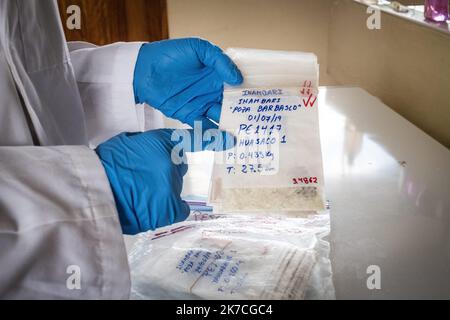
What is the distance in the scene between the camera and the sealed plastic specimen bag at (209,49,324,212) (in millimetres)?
571

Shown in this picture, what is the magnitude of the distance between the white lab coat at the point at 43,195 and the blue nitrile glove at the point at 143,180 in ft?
0.19

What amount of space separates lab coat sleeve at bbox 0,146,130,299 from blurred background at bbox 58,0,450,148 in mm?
831

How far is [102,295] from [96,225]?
75 millimetres

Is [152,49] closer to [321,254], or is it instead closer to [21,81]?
[21,81]

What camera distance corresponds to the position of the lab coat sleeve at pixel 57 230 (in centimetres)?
39

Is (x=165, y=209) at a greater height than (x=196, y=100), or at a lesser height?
lesser

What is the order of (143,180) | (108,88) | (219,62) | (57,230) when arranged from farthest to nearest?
(108,88) < (219,62) < (143,180) < (57,230)

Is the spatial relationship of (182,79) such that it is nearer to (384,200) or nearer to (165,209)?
(165,209)

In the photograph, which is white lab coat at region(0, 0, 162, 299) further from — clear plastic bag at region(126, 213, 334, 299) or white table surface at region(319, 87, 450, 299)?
white table surface at region(319, 87, 450, 299)

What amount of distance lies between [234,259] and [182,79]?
0.35 meters

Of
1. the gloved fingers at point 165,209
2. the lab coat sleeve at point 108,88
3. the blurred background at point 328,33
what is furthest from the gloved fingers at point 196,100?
the blurred background at point 328,33

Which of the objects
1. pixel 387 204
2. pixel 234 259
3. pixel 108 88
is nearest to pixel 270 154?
pixel 234 259

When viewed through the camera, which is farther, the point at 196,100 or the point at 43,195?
the point at 196,100

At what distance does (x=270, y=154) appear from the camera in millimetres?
593
